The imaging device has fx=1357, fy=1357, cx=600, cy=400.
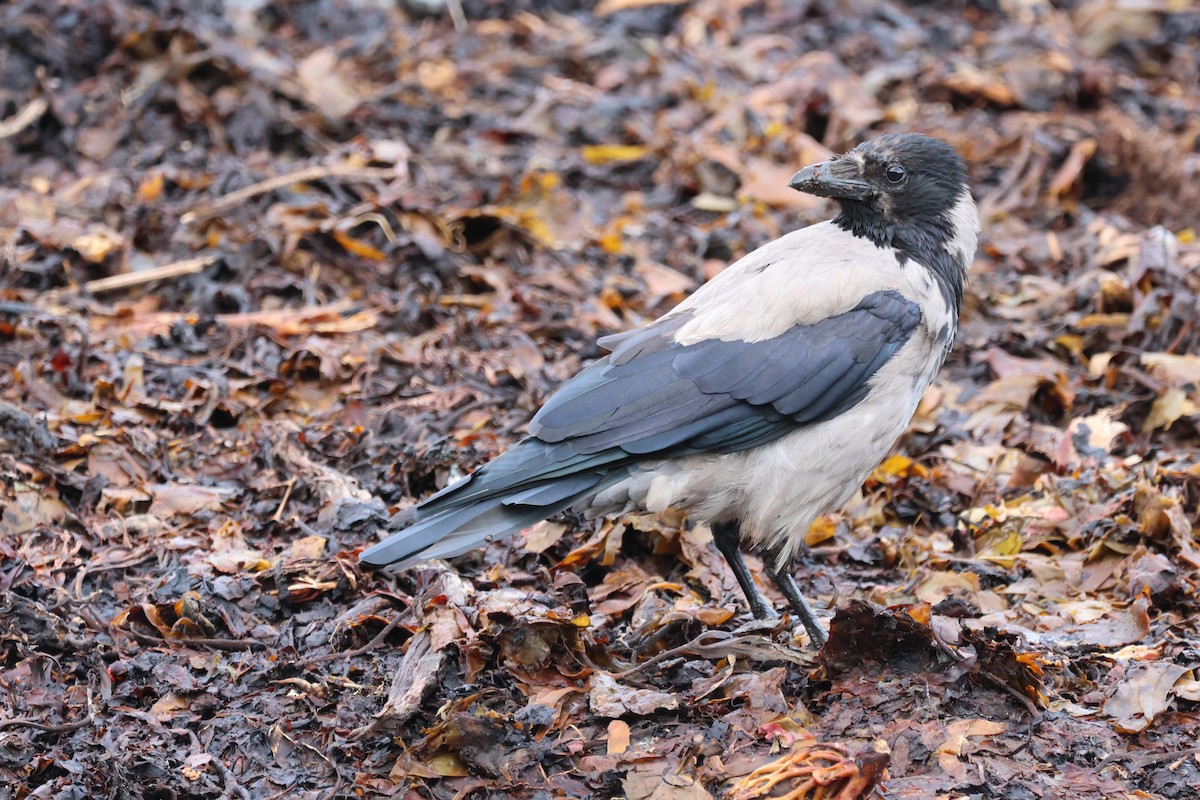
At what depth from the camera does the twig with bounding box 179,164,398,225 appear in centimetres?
807

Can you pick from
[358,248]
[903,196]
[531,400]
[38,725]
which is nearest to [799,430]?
[903,196]

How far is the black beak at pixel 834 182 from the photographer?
545cm

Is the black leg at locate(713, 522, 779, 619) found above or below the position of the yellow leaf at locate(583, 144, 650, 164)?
below

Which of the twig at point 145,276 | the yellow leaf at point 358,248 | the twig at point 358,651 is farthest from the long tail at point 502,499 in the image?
the twig at point 145,276

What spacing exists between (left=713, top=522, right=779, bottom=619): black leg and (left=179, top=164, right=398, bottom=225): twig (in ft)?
13.6

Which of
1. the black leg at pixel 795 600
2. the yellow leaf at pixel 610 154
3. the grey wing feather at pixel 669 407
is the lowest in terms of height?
the black leg at pixel 795 600

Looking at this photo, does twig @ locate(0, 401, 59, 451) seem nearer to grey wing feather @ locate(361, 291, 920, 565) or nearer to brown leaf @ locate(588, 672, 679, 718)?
grey wing feather @ locate(361, 291, 920, 565)

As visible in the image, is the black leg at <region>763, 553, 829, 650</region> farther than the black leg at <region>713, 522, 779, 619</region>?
No

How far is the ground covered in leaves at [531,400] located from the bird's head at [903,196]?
50.4 inches

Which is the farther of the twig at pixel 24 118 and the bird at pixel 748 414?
the twig at pixel 24 118

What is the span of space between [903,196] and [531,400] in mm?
2151

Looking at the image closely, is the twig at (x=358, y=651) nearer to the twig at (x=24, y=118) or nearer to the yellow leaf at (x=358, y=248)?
the yellow leaf at (x=358, y=248)

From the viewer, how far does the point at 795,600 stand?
526 cm

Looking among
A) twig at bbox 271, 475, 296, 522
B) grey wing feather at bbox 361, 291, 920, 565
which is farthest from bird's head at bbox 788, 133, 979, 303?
twig at bbox 271, 475, 296, 522
